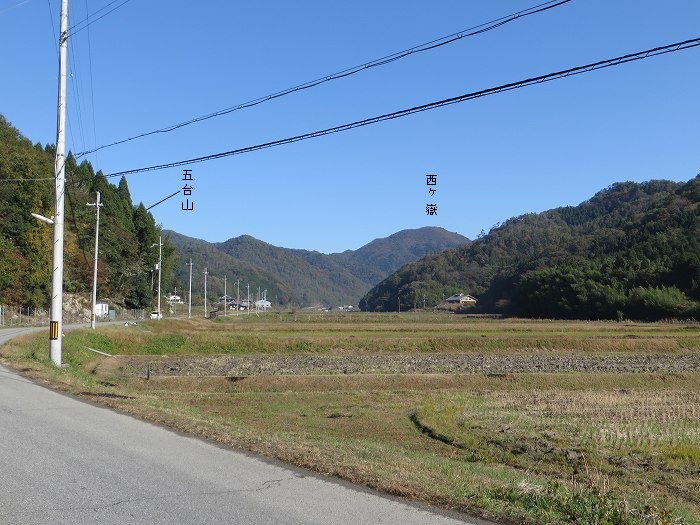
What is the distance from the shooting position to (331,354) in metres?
47.8

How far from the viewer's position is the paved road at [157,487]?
21.1 feet

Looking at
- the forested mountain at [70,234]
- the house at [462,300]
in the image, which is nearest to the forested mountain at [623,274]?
the house at [462,300]

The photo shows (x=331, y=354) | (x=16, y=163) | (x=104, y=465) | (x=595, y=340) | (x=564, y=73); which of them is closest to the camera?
(x=104, y=465)

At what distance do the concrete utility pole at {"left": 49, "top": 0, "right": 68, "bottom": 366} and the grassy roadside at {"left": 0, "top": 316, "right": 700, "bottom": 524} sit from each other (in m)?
1.37

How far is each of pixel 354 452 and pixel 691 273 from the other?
102435 millimetres

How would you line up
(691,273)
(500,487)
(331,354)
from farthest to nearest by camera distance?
(691,273)
(331,354)
(500,487)

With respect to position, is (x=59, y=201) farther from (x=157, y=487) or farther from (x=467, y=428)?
(x=157, y=487)

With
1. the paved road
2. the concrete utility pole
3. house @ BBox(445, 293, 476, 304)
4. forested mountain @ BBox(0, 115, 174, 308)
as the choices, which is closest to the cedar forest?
forested mountain @ BBox(0, 115, 174, 308)

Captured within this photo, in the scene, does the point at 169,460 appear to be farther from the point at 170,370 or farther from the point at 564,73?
the point at 170,370

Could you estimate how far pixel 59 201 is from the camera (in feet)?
71.7

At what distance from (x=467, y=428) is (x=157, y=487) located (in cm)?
1298

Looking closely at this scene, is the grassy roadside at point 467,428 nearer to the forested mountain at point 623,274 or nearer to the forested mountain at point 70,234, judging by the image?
the forested mountain at point 70,234

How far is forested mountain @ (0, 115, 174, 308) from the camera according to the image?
57938mm

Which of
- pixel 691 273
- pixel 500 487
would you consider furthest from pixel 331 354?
pixel 691 273
